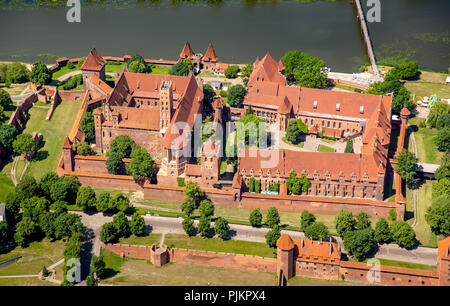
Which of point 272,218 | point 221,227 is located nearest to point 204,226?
point 221,227

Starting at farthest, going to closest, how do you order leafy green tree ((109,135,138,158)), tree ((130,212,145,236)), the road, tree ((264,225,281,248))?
leafy green tree ((109,135,138,158)), tree ((130,212,145,236)), tree ((264,225,281,248)), the road

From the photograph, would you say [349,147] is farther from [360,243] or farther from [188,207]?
[188,207]

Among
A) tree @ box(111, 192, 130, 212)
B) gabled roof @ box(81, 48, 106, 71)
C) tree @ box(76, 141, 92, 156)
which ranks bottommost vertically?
tree @ box(111, 192, 130, 212)

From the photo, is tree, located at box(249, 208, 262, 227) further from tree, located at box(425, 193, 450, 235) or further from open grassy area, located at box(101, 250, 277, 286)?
tree, located at box(425, 193, 450, 235)

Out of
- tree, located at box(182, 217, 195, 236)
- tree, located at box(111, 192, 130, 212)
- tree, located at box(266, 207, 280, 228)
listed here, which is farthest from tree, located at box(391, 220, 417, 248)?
tree, located at box(111, 192, 130, 212)

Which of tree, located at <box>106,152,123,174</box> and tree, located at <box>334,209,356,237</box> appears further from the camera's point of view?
tree, located at <box>106,152,123,174</box>
